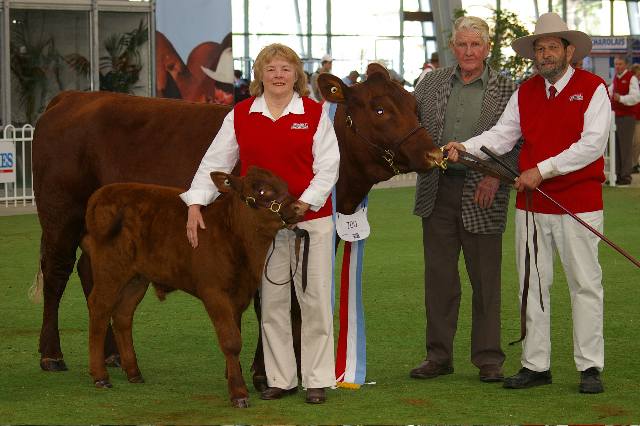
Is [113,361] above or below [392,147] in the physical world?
below

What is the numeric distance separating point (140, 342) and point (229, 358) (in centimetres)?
202

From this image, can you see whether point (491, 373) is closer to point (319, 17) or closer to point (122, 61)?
point (122, 61)

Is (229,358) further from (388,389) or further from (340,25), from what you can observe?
(340,25)

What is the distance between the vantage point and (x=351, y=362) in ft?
21.2

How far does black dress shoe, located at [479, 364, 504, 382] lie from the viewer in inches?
255

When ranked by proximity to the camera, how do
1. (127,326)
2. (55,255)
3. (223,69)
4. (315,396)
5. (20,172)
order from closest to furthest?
1. (315,396)
2. (127,326)
3. (55,255)
4. (20,172)
5. (223,69)

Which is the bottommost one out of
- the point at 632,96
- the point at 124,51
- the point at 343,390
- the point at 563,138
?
the point at 343,390

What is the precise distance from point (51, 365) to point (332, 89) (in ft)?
7.55

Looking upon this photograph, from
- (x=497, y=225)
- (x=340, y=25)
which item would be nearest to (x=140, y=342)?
(x=497, y=225)

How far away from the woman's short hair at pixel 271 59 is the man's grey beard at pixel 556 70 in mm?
Result: 1243

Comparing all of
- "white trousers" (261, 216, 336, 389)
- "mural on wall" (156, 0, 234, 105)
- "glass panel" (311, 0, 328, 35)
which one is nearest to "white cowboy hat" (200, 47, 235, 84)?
"mural on wall" (156, 0, 234, 105)

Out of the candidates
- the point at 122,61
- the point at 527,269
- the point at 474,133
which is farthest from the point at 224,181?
the point at 122,61

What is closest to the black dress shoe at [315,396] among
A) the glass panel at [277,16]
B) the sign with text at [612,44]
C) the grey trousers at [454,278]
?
the grey trousers at [454,278]

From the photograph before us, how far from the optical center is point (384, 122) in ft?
19.9
